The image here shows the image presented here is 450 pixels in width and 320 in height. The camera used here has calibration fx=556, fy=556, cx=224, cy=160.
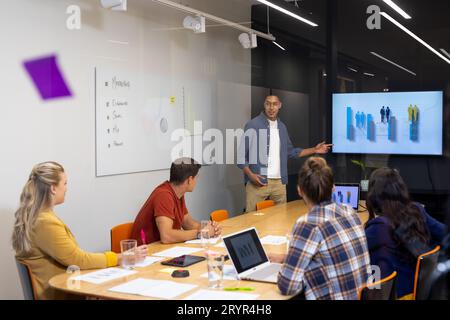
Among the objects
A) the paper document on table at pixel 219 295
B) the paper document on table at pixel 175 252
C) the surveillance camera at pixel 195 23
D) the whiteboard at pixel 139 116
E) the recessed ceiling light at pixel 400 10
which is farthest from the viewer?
the recessed ceiling light at pixel 400 10

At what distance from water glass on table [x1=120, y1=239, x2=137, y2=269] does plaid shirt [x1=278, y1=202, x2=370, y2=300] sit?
2.97 feet

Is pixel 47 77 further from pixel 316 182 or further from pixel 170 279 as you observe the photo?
pixel 316 182

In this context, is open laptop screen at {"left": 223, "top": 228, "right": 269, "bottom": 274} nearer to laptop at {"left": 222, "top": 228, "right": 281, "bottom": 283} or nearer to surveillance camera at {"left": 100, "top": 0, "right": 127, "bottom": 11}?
laptop at {"left": 222, "top": 228, "right": 281, "bottom": 283}

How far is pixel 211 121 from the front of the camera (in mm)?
6949

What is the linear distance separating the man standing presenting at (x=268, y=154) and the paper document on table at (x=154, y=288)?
4.10 meters

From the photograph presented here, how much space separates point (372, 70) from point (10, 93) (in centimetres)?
416

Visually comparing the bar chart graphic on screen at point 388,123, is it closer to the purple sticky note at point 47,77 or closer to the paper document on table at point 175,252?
the purple sticky note at point 47,77

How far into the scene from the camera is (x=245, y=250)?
3031 millimetres

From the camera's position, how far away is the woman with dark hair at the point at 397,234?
10.5 feet

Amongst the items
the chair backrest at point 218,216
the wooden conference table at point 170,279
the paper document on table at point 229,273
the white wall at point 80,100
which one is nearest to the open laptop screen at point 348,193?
the chair backrest at point 218,216

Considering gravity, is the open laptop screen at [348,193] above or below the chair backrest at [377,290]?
above

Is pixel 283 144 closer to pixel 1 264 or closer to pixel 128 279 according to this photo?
pixel 1 264

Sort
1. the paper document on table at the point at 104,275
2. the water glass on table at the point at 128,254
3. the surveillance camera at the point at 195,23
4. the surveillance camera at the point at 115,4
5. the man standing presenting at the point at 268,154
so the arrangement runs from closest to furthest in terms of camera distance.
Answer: the paper document on table at the point at 104,275
the water glass on table at the point at 128,254
the surveillance camera at the point at 115,4
the surveillance camera at the point at 195,23
the man standing presenting at the point at 268,154
